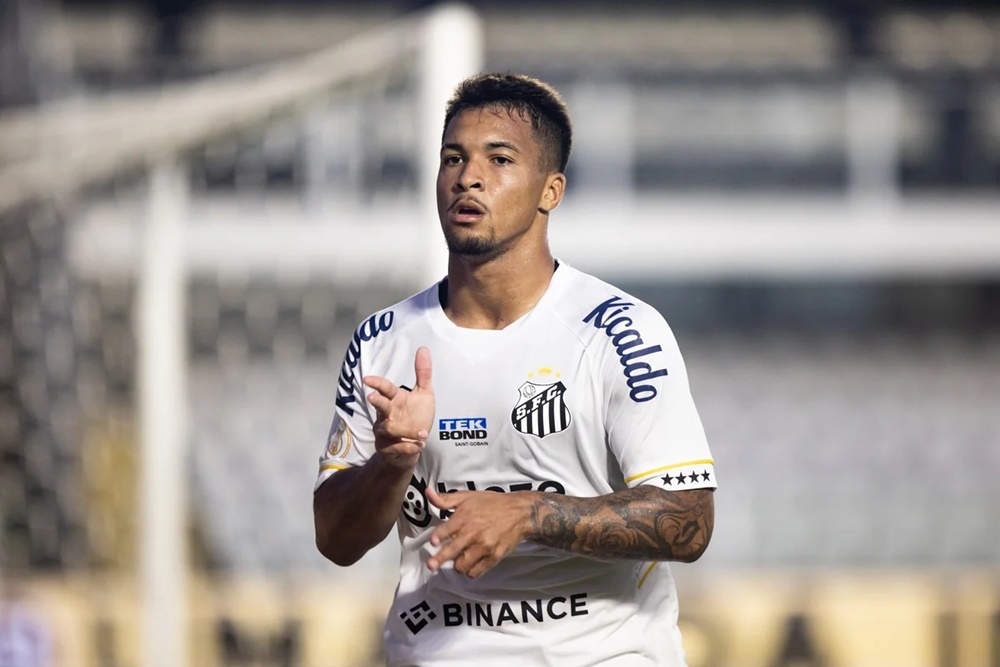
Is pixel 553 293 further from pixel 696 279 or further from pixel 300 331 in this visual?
pixel 696 279

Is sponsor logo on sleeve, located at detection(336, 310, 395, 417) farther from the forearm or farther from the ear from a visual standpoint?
the ear

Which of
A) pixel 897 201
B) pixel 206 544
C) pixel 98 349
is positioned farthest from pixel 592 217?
pixel 98 349

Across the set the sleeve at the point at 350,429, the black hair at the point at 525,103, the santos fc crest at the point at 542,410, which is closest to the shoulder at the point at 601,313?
the santos fc crest at the point at 542,410

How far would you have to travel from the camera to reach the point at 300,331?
1505 centimetres

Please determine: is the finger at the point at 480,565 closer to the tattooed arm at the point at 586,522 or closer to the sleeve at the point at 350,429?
the tattooed arm at the point at 586,522

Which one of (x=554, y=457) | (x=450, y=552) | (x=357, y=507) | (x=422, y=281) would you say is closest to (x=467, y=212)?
(x=554, y=457)

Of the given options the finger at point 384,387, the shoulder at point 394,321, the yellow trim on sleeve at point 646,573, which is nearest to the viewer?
the finger at point 384,387

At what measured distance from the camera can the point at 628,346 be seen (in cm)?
295

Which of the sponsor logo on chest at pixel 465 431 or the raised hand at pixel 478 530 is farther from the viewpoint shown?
the sponsor logo on chest at pixel 465 431

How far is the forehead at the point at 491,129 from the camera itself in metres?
3.00

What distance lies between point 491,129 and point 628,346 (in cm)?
55

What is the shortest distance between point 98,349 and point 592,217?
12.9 metres

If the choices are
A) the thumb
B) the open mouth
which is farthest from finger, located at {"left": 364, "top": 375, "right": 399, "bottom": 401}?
the open mouth

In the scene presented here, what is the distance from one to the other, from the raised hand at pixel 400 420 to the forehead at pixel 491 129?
579 millimetres
